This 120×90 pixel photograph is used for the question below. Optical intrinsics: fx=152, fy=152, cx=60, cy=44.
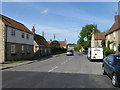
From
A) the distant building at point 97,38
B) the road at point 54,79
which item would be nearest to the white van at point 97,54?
the road at point 54,79

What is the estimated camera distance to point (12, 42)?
24.7m

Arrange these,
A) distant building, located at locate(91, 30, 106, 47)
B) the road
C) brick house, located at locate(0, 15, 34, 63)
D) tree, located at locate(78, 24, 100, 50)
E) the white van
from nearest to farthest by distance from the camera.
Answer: the road → brick house, located at locate(0, 15, 34, 63) → the white van → distant building, located at locate(91, 30, 106, 47) → tree, located at locate(78, 24, 100, 50)

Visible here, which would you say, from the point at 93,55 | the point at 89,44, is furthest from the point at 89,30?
the point at 93,55

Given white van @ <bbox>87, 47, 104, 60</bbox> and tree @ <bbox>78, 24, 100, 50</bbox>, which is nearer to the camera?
white van @ <bbox>87, 47, 104, 60</bbox>

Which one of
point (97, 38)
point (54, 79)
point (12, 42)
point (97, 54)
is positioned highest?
point (97, 38)

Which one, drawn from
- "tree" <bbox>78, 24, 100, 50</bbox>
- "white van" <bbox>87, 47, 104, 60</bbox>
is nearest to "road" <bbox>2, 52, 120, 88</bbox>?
"white van" <bbox>87, 47, 104, 60</bbox>

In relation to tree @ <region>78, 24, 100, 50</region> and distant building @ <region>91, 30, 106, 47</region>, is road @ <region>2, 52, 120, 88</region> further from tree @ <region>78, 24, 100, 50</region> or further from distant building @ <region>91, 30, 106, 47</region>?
tree @ <region>78, 24, 100, 50</region>

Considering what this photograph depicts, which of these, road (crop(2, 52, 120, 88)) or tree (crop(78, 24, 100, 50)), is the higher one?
tree (crop(78, 24, 100, 50))

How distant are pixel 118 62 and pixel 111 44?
104ft

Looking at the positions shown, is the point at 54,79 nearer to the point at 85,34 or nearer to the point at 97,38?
the point at 97,38

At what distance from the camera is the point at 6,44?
22.7 metres

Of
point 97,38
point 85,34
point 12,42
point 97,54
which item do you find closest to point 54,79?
point 97,54

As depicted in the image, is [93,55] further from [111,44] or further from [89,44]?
[89,44]

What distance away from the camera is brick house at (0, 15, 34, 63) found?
22219 mm
